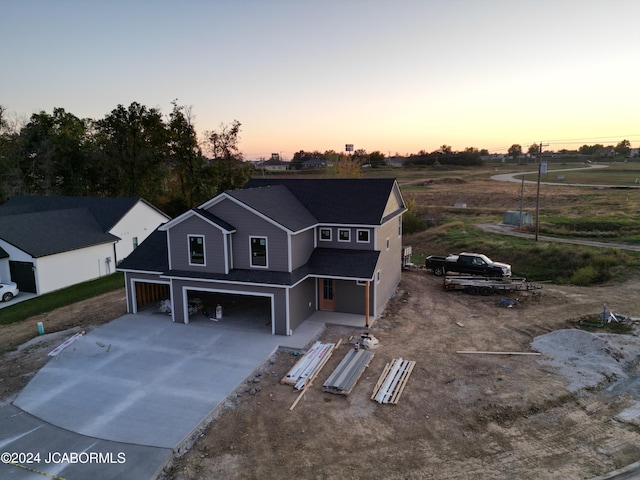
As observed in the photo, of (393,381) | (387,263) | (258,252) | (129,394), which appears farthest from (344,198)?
(129,394)

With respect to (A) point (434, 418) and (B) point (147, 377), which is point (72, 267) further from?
(A) point (434, 418)

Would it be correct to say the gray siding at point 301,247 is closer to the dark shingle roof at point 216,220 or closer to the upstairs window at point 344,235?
the upstairs window at point 344,235

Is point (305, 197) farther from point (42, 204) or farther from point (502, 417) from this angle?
point (42, 204)

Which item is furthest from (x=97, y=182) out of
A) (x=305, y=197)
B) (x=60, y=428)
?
(x=60, y=428)

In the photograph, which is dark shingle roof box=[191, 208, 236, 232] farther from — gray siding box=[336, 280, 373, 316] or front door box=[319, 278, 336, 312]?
gray siding box=[336, 280, 373, 316]

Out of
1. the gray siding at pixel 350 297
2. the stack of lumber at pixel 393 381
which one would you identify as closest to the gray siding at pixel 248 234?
the gray siding at pixel 350 297

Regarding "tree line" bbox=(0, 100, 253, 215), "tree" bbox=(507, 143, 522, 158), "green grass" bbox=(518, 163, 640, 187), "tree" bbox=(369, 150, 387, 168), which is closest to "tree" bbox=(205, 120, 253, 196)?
"tree line" bbox=(0, 100, 253, 215)
